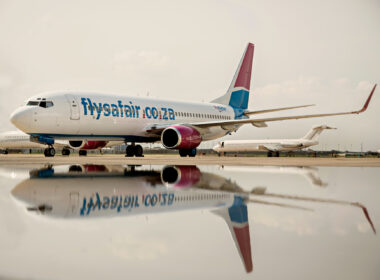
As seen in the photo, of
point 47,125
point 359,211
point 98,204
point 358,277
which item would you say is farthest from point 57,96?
point 358,277

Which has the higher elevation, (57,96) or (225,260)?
(57,96)

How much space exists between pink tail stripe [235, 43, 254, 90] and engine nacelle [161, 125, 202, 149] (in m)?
10.6

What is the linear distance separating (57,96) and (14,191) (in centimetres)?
1591

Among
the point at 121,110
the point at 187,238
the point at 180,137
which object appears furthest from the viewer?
the point at 121,110

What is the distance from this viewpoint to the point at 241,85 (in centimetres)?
3422

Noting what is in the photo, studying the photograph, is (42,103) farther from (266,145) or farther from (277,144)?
(266,145)

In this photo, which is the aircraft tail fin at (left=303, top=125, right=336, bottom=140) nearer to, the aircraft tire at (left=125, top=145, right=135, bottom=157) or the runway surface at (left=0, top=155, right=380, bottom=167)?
the runway surface at (left=0, top=155, right=380, bottom=167)

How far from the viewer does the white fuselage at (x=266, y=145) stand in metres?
49.2

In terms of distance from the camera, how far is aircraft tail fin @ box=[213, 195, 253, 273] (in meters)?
3.02

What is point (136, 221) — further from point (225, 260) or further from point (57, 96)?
point (57, 96)

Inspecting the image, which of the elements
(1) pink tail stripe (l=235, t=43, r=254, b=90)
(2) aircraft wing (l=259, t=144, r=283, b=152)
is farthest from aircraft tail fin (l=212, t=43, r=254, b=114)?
(2) aircraft wing (l=259, t=144, r=283, b=152)

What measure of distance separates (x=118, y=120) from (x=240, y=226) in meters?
20.5

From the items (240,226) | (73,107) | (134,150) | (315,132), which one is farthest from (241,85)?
(240,226)

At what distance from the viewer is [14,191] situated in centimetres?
671
